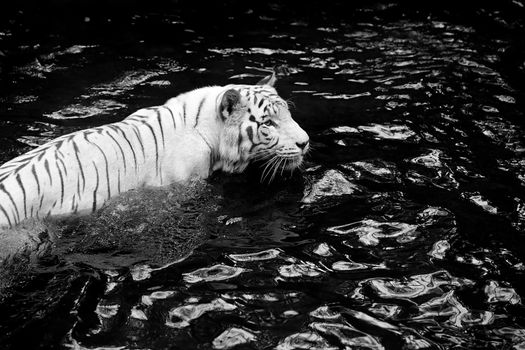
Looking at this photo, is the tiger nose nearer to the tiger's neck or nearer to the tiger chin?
the tiger chin

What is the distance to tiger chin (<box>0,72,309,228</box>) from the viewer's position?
305cm

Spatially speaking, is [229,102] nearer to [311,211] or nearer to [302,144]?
[302,144]

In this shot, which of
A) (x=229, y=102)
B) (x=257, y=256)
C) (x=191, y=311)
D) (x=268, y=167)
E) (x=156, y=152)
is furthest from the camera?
(x=268, y=167)

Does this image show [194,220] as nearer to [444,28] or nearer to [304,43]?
[304,43]

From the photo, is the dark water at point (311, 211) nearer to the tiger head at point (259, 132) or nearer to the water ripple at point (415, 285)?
the water ripple at point (415, 285)

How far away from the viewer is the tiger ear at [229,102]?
3.58 metres

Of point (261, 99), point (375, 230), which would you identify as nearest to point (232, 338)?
point (375, 230)

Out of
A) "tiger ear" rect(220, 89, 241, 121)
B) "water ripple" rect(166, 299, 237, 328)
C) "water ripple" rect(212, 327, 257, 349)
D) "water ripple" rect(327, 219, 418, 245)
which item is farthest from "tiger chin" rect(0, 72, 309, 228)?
"water ripple" rect(212, 327, 257, 349)

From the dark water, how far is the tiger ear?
1.29 feet

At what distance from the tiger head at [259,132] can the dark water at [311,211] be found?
183 mm

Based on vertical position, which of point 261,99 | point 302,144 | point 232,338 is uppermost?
point 261,99

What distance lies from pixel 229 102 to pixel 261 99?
0.66 ft

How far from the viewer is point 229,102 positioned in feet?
11.9

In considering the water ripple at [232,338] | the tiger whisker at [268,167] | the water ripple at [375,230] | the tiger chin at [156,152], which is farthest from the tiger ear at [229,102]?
the water ripple at [232,338]
